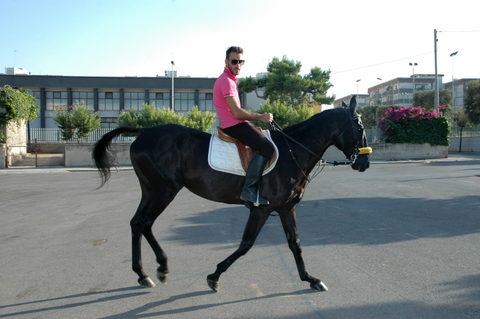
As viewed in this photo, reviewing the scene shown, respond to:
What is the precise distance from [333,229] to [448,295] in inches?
126

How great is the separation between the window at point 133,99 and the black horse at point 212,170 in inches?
1920

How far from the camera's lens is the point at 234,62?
15.1ft

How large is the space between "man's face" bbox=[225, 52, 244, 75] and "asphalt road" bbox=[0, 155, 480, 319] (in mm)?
2454

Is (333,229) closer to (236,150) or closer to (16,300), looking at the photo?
(236,150)

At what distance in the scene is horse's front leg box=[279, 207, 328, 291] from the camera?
4434 mm

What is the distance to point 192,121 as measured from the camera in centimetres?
3369

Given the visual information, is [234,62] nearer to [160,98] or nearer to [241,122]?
[241,122]

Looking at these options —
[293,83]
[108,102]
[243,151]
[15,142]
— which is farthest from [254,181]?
[108,102]

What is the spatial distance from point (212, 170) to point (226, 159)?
0.66ft

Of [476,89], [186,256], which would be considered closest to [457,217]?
[186,256]

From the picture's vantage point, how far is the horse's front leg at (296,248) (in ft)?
14.5

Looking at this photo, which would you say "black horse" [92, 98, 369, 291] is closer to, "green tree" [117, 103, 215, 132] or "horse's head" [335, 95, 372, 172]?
"horse's head" [335, 95, 372, 172]

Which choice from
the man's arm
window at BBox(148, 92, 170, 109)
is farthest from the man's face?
window at BBox(148, 92, 170, 109)

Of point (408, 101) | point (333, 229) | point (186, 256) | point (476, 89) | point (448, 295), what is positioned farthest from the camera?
point (408, 101)
